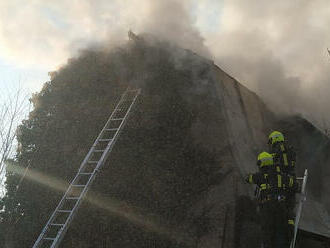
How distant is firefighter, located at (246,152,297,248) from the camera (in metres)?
5.92

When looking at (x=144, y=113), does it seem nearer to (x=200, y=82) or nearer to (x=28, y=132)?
(x=200, y=82)

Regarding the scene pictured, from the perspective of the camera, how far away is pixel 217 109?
7414 millimetres

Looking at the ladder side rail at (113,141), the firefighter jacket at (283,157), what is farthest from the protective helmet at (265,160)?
the ladder side rail at (113,141)

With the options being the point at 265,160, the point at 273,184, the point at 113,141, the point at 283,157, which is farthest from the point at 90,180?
the point at 283,157

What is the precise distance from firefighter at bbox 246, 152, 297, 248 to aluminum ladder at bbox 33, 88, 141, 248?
2749mm

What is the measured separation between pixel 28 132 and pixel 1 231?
7.14 ft

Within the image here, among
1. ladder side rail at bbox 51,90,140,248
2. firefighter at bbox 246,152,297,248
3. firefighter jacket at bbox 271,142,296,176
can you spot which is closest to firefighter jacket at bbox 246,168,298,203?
firefighter at bbox 246,152,297,248

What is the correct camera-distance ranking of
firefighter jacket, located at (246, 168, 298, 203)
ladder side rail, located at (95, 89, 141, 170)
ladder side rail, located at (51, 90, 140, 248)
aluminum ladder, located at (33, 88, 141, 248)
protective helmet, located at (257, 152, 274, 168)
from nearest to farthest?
1. firefighter jacket, located at (246, 168, 298, 203)
2. protective helmet, located at (257, 152, 274, 168)
3. ladder side rail, located at (51, 90, 140, 248)
4. aluminum ladder, located at (33, 88, 141, 248)
5. ladder side rail, located at (95, 89, 141, 170)

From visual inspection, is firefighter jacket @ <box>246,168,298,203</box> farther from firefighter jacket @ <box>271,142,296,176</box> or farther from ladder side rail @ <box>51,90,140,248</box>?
ladder side rail @ <box>51,90,140,248</box>

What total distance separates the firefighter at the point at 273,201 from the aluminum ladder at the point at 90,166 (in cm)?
275

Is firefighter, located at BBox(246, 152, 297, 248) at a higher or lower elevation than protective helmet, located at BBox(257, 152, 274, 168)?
lower

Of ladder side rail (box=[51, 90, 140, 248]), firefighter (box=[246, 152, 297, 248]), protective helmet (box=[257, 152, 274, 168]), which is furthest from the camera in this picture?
ladder side rail (box=[51, 90, 140, 248])

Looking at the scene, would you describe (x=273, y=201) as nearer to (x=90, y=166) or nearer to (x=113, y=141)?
(x=113, y=141)

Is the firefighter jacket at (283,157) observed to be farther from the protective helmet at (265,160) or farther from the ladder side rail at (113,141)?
the ladder side rail at (113,141)
